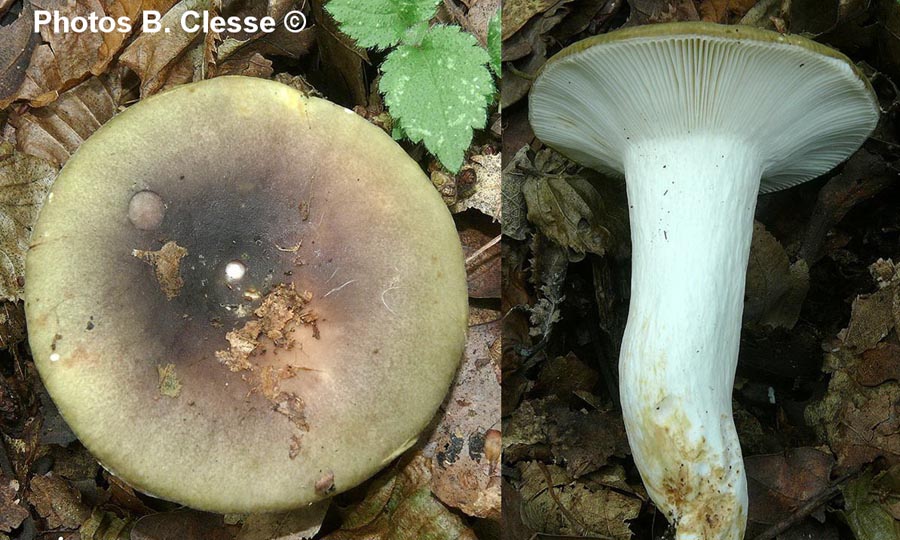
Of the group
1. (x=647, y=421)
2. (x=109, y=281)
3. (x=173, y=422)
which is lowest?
(x=647, y=421)

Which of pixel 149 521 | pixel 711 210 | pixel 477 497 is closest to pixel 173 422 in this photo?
pixel 149 521

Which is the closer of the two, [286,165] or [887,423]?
[286,165]

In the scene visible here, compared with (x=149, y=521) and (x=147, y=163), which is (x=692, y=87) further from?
(x=149, y=521)

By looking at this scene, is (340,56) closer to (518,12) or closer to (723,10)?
(518,12)

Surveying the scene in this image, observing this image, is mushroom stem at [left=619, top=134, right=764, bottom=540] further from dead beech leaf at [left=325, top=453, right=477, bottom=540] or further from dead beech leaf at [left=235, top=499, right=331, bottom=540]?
dead beech leaf at [left=235, top=499, right=331, bottom=540]

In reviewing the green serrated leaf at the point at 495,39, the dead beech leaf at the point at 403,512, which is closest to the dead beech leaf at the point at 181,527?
the dead beech leaf at the point at 403,512

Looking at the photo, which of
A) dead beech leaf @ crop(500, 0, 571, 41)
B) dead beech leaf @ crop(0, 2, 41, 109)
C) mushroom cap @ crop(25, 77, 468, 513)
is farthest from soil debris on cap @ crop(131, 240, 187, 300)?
dead beech leaf @ crop(500, 0, 571, 41)

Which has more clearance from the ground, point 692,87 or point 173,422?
point 692,87
